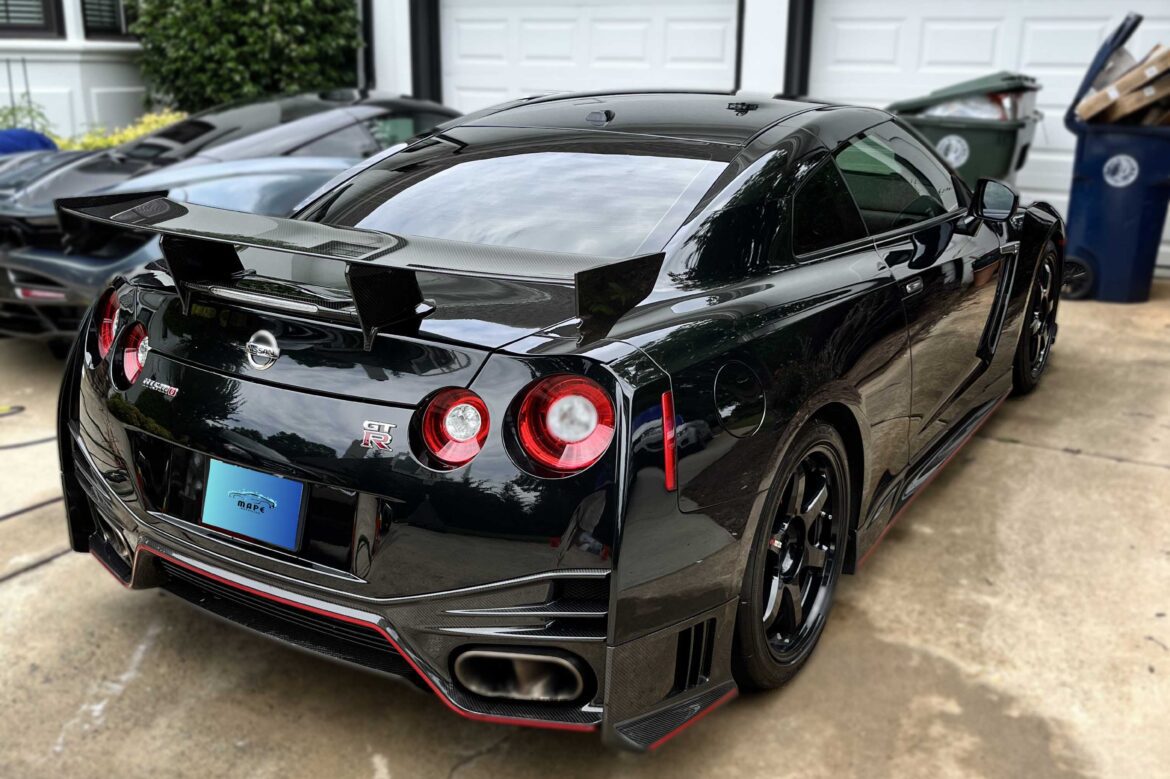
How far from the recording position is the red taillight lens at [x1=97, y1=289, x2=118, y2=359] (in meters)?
2.57

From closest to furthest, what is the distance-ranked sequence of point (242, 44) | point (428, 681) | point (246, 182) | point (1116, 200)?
1. point (428, 681)
2. point (246, 182)
3. point (1116, 200)
4. point (242, 44)

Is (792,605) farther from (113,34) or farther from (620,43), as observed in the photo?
(113,34)

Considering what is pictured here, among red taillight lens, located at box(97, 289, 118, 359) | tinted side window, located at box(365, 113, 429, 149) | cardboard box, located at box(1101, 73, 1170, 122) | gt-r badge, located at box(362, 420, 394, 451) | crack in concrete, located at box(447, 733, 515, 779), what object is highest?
cardboard box, located at box(1101, 73, 1170, 122)

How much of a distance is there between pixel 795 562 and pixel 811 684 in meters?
0.30

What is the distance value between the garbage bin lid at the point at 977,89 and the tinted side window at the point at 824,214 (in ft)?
14.6

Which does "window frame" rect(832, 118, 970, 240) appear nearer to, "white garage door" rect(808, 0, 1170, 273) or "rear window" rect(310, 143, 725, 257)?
"rear window" rect(310, 143, 725, 257)

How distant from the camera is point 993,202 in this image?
365 centimetres

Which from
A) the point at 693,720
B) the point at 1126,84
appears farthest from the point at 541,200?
the point at 1126,84

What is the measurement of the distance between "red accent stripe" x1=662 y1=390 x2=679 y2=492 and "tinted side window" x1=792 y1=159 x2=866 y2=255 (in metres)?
0.81

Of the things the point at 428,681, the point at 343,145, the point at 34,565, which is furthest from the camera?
the point at 343,145

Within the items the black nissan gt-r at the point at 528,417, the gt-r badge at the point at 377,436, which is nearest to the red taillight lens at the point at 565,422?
the black nissan gt-r at the point at 528,417

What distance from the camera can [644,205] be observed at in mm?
2633

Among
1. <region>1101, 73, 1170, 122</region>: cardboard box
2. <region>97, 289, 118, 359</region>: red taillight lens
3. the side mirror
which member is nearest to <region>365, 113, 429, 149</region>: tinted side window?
the side mirror

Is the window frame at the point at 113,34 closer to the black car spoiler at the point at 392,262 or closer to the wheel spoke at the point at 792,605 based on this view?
the black car spoiler at the point at 392,262
